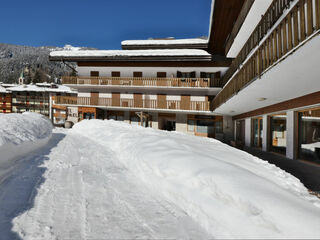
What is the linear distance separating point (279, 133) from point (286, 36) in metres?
6.92

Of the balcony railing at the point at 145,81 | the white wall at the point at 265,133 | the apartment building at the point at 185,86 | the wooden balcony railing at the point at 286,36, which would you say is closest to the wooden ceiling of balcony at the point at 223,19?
the apartment building at the point at 185,86

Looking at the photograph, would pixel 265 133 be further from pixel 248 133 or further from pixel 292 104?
pixel 292 104

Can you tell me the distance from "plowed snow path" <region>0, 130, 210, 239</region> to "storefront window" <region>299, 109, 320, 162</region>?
713cm

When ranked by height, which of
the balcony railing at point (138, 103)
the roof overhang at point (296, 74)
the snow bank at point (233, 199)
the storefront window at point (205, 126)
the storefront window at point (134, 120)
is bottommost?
the snow bank at point (233, 199)

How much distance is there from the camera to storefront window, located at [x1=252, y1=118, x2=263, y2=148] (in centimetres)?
1111

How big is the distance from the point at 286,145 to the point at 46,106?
2336 inches

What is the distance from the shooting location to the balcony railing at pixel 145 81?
1722 centimetres

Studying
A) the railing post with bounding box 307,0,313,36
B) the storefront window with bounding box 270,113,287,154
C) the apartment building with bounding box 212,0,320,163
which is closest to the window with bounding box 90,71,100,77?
the apartment building with bounding box 212,0,320,163

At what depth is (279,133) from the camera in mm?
9203

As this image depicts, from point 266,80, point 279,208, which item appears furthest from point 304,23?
A: point 279,208

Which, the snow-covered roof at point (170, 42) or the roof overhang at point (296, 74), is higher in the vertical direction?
the snow-covered roof at point (170, 42)

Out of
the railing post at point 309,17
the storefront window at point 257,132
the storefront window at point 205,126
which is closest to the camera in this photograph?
the railing post at point 309,17

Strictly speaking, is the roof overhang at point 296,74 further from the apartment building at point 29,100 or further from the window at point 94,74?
the apartment building at point 29,100

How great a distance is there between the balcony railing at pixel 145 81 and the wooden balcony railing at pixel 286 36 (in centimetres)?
1104
